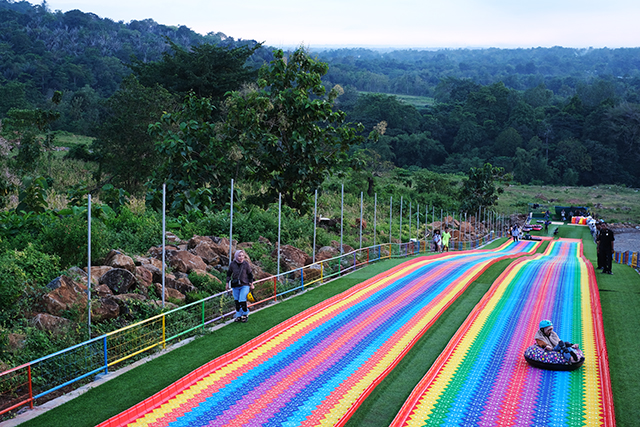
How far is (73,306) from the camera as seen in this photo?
1146 centimetres

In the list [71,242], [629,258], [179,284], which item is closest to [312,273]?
[179,284]

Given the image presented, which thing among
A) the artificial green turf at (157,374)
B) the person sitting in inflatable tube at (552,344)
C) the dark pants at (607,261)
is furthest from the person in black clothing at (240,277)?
the dark pants at (607,261)

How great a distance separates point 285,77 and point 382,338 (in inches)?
526

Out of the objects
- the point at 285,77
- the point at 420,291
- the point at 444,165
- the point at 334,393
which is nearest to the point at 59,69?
the point at 444,165

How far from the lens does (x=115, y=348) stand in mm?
10648

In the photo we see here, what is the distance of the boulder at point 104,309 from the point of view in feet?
38.0

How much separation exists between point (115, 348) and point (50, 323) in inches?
51.4

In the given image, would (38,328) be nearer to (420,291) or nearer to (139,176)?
(420,291)

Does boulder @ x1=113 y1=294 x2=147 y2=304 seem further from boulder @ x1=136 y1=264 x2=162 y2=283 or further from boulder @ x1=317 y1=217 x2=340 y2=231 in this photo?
boulder @ x1=317 y1=217 x2=340 y2=231

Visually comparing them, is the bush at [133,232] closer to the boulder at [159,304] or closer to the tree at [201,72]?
the boulder at [159,304]

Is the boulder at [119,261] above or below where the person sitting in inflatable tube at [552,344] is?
above

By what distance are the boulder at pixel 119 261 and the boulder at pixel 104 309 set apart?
5.80ft

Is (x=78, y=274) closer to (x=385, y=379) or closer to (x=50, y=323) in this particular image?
(x=50, y=323)

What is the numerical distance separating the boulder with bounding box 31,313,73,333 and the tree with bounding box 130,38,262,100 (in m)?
33.9
